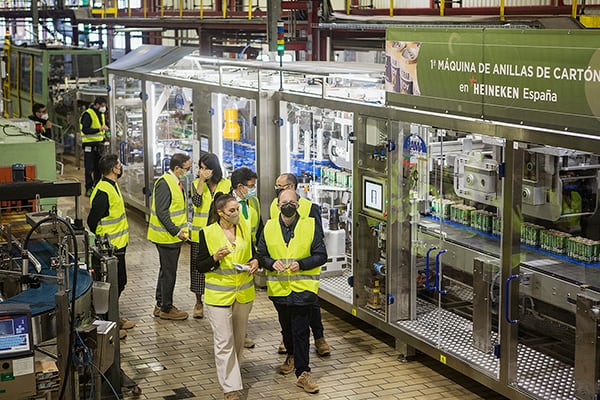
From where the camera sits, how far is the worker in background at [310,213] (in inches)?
307

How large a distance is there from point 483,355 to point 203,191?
3478 mm

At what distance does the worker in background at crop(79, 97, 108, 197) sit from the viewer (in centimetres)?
1606

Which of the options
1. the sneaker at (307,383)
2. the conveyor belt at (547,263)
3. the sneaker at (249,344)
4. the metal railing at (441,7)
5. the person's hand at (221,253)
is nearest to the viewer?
the conveyor belt at (547,263)

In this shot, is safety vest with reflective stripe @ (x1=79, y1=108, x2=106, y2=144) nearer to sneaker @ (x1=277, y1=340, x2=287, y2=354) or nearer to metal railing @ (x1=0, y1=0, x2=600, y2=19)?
metal railing @ (x1=0, y1=0, x2=600, y2=19)

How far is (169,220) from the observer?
9.33 m

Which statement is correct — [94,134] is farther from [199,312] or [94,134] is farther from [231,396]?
[231,396]

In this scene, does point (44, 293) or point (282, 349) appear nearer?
point (44, 293)

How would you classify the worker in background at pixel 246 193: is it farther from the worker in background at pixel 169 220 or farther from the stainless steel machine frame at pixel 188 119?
the stainless steel machine frame at pixel 188 119

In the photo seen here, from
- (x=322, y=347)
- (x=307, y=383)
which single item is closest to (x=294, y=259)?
(x=307, y=383)

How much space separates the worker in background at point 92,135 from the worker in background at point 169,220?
267 inches

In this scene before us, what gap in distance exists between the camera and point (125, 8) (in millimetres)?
24328

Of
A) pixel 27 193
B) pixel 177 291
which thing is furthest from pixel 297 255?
pixel 177 291

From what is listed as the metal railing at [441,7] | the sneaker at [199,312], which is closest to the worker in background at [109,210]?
the sneaker at [199,312]

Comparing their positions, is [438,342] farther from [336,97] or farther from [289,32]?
[289,32]
